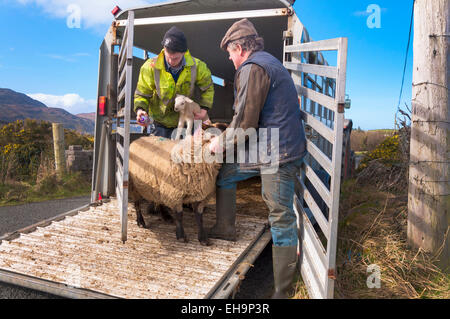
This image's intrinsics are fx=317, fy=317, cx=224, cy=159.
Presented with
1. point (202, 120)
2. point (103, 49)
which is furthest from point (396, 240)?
point (103, 49)

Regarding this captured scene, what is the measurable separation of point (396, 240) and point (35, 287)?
12.6ft

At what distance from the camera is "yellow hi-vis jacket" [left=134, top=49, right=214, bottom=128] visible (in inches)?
151

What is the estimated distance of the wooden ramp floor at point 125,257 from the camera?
267 cm

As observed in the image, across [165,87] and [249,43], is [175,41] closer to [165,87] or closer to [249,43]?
[165,87]

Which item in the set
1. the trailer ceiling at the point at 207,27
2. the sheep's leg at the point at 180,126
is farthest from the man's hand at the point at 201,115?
the trailer ceiling at the point at 207,27

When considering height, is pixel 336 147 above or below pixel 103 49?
below

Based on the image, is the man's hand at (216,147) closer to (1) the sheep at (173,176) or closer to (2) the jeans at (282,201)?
(1) the sheep at (173,176)

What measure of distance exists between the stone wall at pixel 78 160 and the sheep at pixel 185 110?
24.4 ft

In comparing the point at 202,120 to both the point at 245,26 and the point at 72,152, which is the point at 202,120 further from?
the point at 72,152

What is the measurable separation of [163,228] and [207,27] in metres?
3.54

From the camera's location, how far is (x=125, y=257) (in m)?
3.20

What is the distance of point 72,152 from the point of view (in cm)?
1009

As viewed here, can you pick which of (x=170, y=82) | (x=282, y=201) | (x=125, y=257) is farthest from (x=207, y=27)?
(x=125, y=257)

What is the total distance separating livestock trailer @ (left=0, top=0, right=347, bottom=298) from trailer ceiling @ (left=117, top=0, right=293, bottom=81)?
0.02 metres
